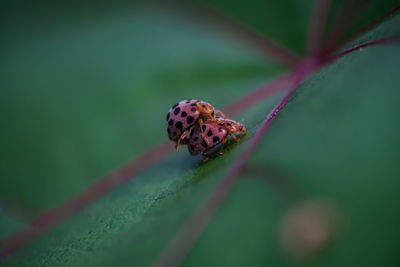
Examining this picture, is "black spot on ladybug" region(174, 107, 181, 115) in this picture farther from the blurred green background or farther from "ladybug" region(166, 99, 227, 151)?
the blurred green background

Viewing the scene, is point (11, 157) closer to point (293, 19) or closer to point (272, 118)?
point (272, 118)

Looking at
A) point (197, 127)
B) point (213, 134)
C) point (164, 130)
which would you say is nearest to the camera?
point (213, 134)

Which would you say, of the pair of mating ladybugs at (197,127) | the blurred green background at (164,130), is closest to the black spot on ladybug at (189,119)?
the pair of mating ladybugs at (197,127)

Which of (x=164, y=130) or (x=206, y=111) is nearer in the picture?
(x=206, y=111)

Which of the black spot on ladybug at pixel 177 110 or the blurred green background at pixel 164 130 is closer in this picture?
the blurred green background at pixel 164 130

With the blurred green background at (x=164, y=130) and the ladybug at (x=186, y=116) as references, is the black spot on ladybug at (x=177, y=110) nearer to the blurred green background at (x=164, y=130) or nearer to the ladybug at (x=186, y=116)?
the ladybug at (x=186, y=116)

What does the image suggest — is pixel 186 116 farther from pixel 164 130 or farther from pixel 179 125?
pixel 164 130

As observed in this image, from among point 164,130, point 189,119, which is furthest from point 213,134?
point 164,130
